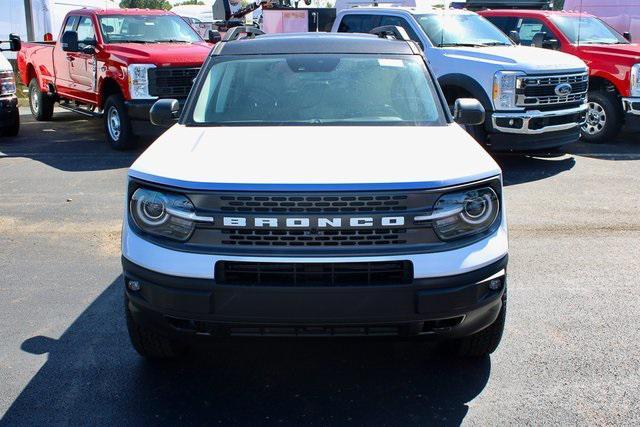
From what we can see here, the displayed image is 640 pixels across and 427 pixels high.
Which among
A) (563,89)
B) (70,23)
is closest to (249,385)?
(563,89)

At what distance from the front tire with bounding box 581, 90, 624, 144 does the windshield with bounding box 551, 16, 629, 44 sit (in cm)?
96

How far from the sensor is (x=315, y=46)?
17.5 feet

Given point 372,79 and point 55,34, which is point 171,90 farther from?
point 55,34

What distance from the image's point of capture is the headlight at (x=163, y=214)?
3541 mm

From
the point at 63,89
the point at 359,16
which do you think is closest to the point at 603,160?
the point at 359,16

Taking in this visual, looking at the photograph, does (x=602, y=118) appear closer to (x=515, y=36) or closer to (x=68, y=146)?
(x=515, y=36)

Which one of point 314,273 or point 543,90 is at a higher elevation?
point 314,273

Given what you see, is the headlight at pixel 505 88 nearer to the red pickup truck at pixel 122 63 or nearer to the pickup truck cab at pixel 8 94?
the red pickup truck at pixel 122 63

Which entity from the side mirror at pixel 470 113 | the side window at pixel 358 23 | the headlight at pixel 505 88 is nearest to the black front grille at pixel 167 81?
the side window at pixel 358 23

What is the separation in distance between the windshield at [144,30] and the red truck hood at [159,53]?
1.34 ft

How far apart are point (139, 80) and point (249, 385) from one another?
7.63 metres

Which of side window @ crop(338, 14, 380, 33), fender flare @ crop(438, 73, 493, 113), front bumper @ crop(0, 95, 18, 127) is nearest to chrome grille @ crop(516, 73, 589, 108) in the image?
fender flare @ crop(438, 73, 493, 113)

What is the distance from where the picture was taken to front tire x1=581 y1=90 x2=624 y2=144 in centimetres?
1170

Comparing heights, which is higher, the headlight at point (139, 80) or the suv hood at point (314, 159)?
the suv hood at point (314, 159)
